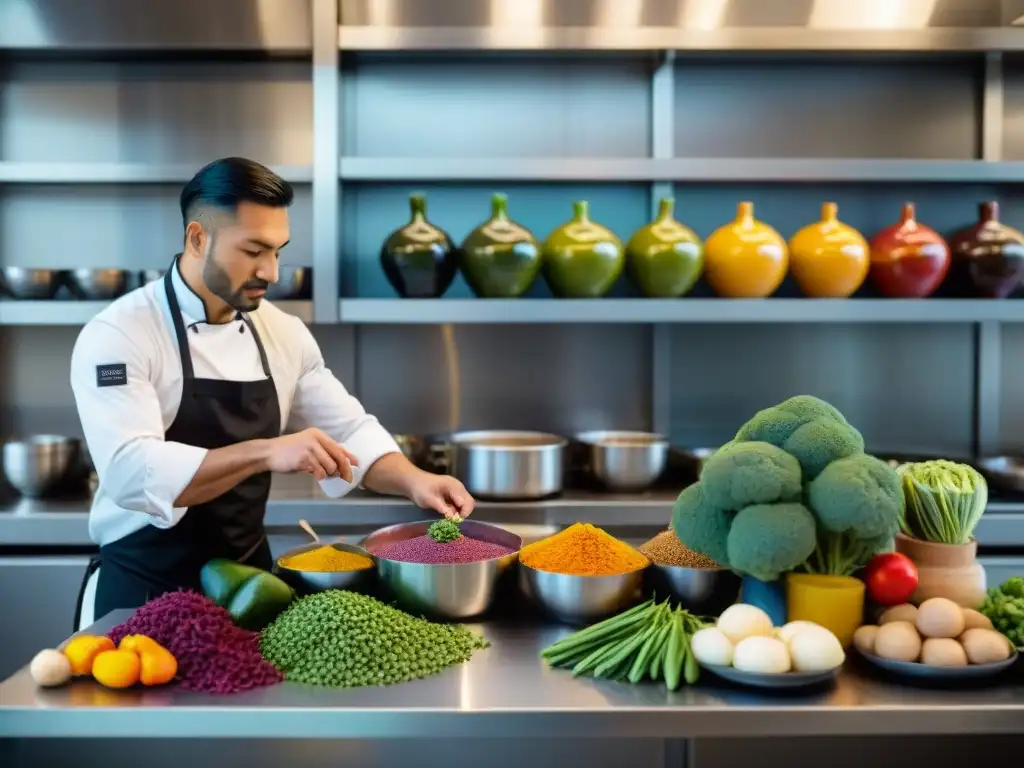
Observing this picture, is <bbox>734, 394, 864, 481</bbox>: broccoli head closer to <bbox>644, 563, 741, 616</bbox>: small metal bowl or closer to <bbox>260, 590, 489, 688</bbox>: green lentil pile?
<bbox>644, 563, 741, 616</bbox>: small metal bowl

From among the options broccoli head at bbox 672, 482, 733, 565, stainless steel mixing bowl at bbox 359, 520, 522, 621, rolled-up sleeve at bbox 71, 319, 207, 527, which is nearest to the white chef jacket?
rolled-up sleeve at bbox 71, 319, 207, 527

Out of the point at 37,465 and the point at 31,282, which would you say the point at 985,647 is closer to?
the point at 37,465

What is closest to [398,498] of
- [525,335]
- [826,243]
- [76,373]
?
[525,335]

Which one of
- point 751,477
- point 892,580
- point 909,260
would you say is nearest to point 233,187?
point 751,477

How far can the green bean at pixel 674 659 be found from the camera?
4.46ft

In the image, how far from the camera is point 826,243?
10.0ft

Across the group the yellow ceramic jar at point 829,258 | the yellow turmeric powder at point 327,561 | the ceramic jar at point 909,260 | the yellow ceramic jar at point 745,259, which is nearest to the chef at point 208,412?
the yellow turmeric powder at point 327,561

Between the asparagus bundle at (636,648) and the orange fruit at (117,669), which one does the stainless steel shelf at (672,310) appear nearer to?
the asparagus bundle at (636,648)

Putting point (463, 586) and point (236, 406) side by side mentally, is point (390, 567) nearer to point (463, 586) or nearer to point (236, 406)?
point (463, 586)

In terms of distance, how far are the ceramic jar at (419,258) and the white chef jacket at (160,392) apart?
0.64 m

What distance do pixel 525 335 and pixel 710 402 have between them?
0.72m

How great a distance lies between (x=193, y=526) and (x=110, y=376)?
389 millimetres

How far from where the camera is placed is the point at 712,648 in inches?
53.2

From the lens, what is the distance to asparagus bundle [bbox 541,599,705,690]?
138 cm
